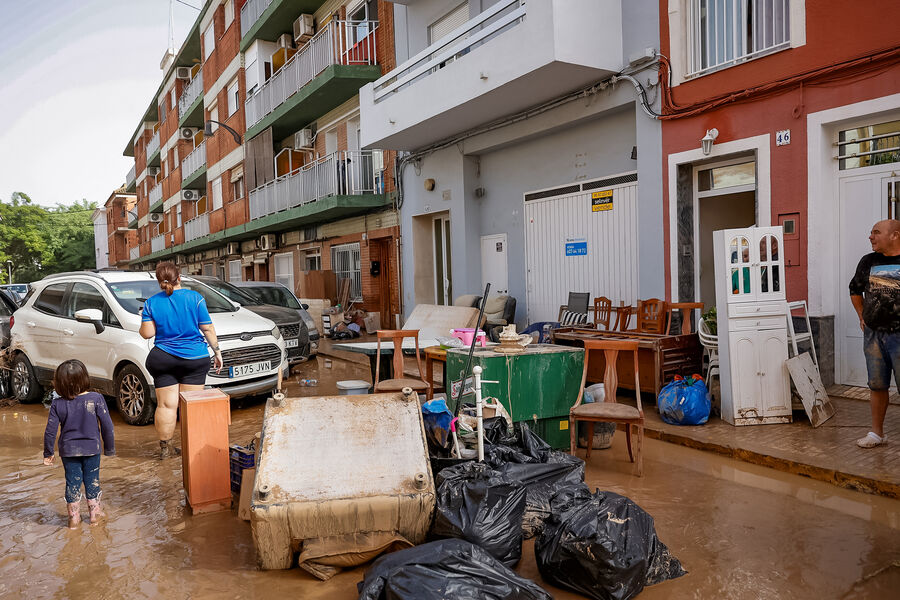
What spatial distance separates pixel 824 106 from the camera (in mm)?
6648

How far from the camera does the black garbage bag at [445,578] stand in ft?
8.55

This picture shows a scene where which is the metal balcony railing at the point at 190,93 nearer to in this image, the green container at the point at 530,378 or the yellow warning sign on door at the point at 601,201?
the yellow warning sign on door at the point at 601,201

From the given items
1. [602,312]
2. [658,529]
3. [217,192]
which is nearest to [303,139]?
[217,192]

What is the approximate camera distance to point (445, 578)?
2.64 meters

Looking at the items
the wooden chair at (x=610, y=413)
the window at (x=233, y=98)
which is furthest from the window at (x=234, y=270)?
the wooden chair at (x=610, y=413)

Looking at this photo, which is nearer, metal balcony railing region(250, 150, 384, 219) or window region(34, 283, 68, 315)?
window region(34, 283, 68, 315)

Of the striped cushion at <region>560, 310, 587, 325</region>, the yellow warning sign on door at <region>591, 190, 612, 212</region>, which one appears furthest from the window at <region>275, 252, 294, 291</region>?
the striped cushion at <region>560, 310, 587, 325</region>

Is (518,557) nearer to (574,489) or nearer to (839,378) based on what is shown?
(574,489)

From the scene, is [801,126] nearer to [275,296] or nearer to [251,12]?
[275,296]

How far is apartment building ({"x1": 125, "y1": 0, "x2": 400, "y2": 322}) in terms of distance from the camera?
1530cm

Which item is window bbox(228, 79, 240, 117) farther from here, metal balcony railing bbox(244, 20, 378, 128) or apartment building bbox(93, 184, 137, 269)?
apartment building bbox(93, 184, 137, 269)

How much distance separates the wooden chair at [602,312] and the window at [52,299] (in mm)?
7362

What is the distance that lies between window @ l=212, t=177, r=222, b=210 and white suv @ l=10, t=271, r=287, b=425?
671 inches

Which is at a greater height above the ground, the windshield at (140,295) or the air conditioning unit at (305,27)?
the air conditioning unit at (305,27)
